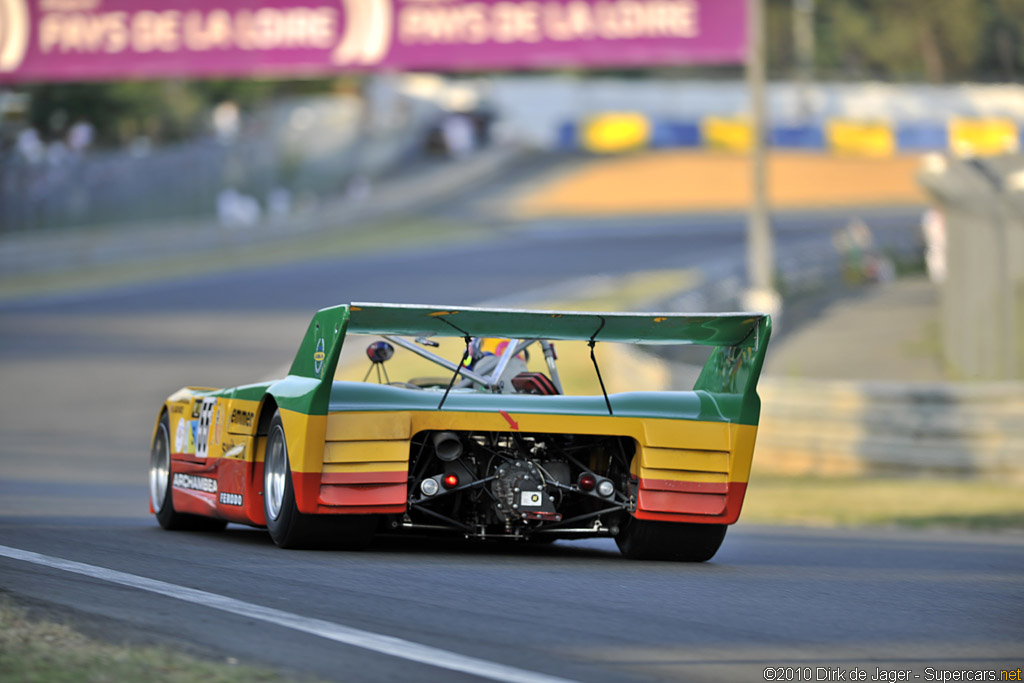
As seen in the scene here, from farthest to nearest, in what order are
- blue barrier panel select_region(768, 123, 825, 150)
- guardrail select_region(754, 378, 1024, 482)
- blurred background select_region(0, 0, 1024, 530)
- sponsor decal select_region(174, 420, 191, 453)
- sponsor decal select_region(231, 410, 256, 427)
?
blue barrier panel select_region(768, 123, 825, 150) → blurred background select_region(0, 0, 1024, 530) → guardrail select_region(754, 378, 1024, 482) → sponsor decal select_region(174, 420, 191, 453) → sponsor decal select_region(231, 410, 256, 427)

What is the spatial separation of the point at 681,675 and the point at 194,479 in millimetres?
4657

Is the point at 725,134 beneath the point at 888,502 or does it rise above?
above

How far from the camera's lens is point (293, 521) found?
25.7ft

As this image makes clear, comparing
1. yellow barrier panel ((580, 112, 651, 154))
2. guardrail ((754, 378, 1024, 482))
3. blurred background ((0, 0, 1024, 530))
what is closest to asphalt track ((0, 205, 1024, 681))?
blurred background ((0, 0, 1024, 530))

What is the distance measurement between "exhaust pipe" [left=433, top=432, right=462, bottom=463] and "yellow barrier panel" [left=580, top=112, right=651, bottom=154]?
2596 inches

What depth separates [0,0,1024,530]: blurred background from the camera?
52.5 ft

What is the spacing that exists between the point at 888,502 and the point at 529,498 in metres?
7.43

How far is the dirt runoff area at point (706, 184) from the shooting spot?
59.1m

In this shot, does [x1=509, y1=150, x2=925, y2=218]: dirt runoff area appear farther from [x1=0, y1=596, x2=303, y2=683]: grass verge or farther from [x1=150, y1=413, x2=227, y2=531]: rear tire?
[x1=0, y1=596, x2=303, y2=683]: grass verge

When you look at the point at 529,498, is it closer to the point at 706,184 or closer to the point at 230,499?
the point at 230,499

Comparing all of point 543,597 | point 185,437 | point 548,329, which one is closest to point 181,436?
point 185,437

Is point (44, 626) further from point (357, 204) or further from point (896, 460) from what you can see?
point (357, 204)

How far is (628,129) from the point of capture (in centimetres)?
7406

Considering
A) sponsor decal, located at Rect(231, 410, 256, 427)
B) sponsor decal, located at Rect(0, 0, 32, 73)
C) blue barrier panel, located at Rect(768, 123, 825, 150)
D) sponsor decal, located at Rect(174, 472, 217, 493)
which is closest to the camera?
sponsor decal, located at Rect(231, 410, 256, 427)
